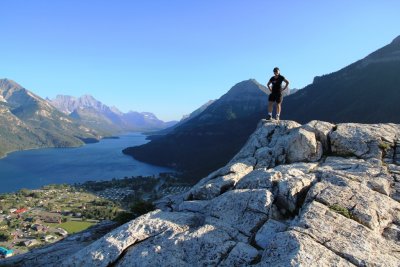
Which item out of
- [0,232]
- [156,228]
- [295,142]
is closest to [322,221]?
[156,228]

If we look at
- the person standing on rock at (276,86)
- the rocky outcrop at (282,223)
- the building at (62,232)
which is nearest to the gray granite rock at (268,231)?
the rocky outcrop at (282,223)

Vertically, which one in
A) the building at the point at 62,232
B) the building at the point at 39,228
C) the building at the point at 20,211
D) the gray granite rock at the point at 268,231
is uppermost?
the gray granite rock at the point at 268,231

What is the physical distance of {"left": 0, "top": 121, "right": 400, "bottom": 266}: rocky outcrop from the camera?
995cm

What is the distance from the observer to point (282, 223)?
39.6ft

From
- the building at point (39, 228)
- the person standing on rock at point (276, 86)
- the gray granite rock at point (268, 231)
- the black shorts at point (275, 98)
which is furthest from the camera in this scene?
the building at point (39, 228)

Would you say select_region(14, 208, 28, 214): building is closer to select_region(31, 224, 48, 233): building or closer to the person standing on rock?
select_region(31, 224, 48, 233): building

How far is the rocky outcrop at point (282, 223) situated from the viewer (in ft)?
32.6

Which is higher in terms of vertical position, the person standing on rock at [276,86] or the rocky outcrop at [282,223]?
the person standing on rock at [276,86]

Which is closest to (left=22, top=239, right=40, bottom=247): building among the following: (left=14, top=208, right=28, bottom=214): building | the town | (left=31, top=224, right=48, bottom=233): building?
the town

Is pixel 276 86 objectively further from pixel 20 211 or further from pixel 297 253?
pixel 20 211

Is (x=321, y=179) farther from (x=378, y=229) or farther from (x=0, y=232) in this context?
(x=0, y=232)

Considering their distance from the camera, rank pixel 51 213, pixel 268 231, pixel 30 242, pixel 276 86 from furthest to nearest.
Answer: pixel 51 213
pixel 30 242
pixel 276 86
pixel 268 231

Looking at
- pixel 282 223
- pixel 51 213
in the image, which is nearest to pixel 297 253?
pixel 282 223

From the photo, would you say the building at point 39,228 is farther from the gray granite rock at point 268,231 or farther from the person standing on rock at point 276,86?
the gray granite rock at point 268,231
